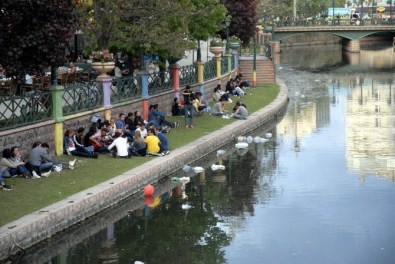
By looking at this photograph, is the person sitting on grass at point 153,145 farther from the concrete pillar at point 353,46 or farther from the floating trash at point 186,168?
the concrete pillar at point 353,46

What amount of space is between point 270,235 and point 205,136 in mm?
12703

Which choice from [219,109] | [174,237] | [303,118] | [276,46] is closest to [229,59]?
[303,118]

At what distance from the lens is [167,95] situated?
37.4 m

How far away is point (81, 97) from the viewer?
28.9 meters

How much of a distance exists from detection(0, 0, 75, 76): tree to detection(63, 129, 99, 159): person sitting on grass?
12.8 feet

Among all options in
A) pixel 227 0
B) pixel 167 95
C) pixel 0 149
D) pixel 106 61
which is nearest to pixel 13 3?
pixel 0 149

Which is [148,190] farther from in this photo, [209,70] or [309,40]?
[309,40]

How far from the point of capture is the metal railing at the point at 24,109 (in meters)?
24.3

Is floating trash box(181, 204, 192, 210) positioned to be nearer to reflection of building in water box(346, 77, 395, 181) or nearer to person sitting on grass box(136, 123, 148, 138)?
person sitting on grass box(136, 123, 148, 138)

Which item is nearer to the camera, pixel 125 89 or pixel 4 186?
pixel 4 186

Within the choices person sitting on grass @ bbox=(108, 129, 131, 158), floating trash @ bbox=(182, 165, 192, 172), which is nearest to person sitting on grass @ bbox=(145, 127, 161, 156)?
person sitting on grass @ bbox=(108, 129, 131, 158)

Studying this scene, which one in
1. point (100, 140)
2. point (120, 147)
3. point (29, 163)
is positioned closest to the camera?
point (29, 163)

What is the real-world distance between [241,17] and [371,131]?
24772 millimetres

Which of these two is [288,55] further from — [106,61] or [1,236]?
[1,236]
